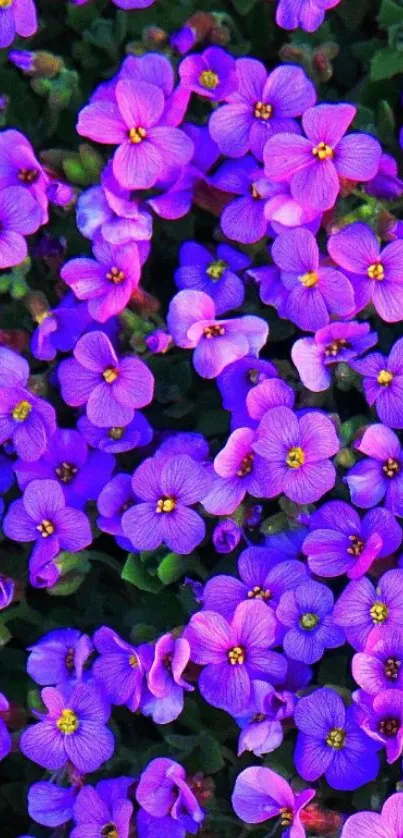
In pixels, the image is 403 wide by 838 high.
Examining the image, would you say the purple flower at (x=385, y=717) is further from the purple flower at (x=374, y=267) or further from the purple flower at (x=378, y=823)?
the purple flower at (x=374, y=267)

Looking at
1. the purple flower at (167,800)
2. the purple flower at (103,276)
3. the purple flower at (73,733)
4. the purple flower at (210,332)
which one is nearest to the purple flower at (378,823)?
the purple flower at (167,800)

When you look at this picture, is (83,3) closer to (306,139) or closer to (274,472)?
(306,139)

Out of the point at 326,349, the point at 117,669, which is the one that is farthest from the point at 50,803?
the point at 326,349

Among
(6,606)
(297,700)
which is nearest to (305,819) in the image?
(297,700)

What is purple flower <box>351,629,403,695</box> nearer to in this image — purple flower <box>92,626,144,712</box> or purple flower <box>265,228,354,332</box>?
purple flower <box>92,626,144,712</box>

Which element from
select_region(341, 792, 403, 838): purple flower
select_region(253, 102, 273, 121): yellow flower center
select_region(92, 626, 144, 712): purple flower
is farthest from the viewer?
select_region(253, 102, 273, 121): yellow flower center

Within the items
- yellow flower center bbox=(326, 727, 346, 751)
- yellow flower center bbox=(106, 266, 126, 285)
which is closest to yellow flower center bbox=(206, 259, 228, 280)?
yellow flower center bbox=(106, 266, 126, 285)
